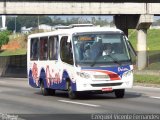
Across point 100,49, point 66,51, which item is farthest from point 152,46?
point 100,49

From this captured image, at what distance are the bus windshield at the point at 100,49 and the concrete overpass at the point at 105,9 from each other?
3111 centimetres

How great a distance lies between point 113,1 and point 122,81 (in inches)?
1387

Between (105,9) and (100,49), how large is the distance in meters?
34.6

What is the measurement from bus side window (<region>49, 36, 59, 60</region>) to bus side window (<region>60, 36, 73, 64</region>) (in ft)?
1.94

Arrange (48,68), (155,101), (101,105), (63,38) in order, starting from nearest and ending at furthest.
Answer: (101,105)
(155,101)
(63,38)
(48,68)

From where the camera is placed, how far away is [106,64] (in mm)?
21188

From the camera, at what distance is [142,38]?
59125mm

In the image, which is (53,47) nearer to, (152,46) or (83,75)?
(83,75)

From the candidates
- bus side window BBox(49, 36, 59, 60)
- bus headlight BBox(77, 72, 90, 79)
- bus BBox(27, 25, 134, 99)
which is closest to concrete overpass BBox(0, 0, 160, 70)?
bus side window BBox(49, 36, 59, 60)

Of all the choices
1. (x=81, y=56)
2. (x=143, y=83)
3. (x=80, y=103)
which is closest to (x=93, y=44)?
(x=81, y=56)

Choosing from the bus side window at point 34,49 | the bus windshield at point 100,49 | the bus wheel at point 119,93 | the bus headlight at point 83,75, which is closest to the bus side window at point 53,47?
the bus windshield at point 100,49

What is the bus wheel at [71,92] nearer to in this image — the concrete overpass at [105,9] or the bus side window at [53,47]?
the bus side window at [53,47]

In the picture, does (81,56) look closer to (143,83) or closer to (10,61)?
(143,83)

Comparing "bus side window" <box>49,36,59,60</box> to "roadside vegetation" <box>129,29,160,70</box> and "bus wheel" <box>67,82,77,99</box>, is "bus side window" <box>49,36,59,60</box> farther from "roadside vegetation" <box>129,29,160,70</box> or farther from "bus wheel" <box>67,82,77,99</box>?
"roadside vegetation" <box>129,29,160,70</box>
